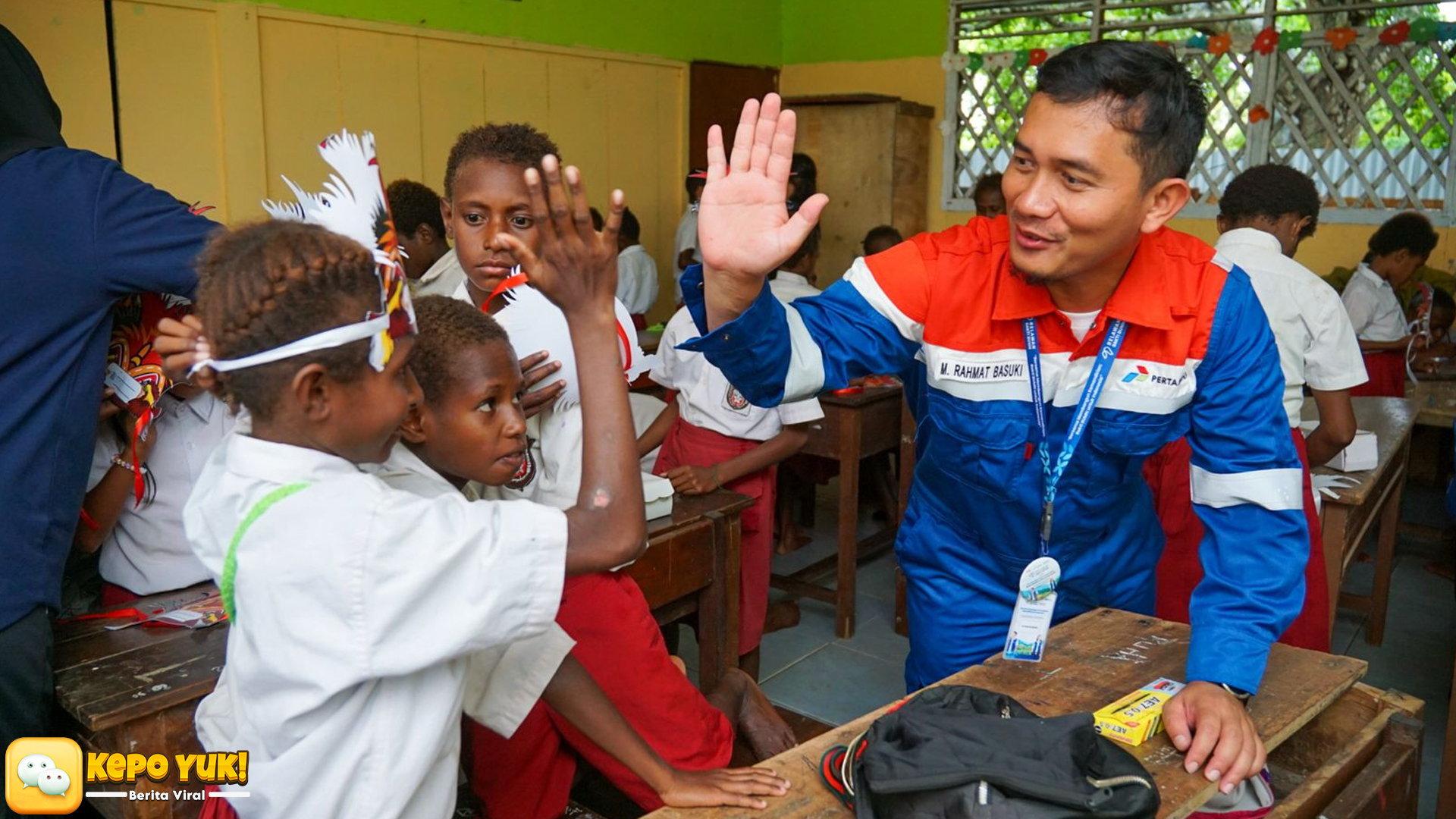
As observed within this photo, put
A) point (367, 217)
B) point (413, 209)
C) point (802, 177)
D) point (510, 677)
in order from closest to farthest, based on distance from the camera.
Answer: point (367, 217), point (510, 677), point (413, 209), point (802, 177)

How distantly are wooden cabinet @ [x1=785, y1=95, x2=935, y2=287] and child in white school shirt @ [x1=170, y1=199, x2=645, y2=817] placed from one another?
7.09 m

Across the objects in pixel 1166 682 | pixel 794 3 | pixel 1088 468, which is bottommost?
pixel 1166 682

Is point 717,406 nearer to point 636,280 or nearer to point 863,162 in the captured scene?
point 636,280

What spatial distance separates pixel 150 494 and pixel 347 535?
107cm

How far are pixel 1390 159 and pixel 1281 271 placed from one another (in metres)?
4.48

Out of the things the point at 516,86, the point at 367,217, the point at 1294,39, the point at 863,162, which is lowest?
the point at 367,217

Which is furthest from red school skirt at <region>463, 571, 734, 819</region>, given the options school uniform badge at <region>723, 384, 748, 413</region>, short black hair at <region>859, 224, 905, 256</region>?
short black hair at <region>859, 224, 905, 256</region>

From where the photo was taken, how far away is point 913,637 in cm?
200

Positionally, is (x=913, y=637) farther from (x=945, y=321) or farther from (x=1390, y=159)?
(x=1390, y=159)

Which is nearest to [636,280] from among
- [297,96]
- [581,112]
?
[581,112]

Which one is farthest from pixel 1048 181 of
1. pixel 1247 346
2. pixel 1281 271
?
pixel 1281 271

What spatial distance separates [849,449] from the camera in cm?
401

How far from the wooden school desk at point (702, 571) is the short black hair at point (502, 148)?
2.84 feet

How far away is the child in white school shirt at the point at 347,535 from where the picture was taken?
1127 millimetres
